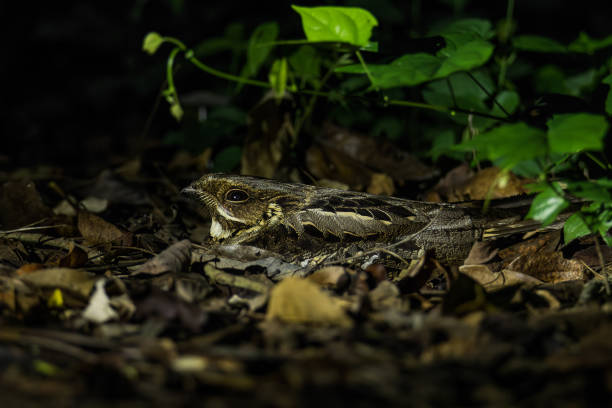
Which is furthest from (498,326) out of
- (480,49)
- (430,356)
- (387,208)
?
(387,208)

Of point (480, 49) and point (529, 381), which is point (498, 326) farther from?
point (480, 49)

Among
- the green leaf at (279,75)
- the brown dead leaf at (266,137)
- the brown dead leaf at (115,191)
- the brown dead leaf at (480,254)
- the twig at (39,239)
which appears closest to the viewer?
the brown dead leaf at (480,254)

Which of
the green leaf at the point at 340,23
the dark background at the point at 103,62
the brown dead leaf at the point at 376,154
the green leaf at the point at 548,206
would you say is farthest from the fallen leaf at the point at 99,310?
the dark background at the point at 103,62

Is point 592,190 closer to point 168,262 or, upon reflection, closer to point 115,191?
point 168,262

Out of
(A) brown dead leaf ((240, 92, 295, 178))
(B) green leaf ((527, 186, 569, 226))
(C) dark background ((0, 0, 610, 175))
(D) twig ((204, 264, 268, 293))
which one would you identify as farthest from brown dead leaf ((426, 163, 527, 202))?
(C) dark background ((0, 0, 610, 175))

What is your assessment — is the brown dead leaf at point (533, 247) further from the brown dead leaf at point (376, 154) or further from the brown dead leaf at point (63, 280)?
the brown dead leaf at point (63, 280)

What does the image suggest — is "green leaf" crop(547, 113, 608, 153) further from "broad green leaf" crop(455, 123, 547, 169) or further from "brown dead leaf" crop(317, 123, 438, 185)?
"brown dead leaf" crop(317, 123, 438, 185)
